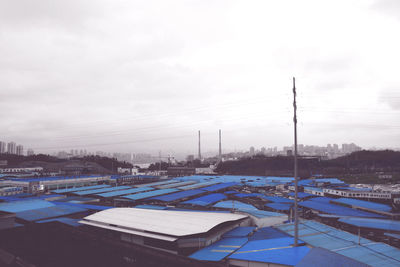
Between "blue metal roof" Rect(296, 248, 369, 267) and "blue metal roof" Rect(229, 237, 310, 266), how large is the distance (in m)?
0.22

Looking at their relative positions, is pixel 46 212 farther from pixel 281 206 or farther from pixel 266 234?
pixel 281 206

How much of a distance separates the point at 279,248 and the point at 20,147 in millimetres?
67453

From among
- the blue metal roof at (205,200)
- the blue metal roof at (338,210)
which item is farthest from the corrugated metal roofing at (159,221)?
the blue metal roof at (338,210)

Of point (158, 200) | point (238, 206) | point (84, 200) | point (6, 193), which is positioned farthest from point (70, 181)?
point (238, 206)

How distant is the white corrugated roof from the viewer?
5.31 m

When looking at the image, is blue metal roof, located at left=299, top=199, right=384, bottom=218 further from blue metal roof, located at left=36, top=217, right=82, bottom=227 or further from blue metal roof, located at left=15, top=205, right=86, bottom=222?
blue metal roof, located at left=15, top=205, right=86, bottom=222

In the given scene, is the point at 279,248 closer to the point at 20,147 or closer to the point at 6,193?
the point at 6,193

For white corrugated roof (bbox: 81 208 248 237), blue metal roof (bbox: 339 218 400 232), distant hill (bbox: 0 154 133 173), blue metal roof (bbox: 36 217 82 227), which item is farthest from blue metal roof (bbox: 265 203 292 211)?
distant hill (bbox: 0 154 133 173)

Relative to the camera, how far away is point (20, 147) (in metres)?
57.1

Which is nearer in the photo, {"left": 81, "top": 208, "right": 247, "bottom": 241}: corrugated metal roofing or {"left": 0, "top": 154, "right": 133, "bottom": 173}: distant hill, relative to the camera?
{"left": 81, "top": 208, "right": 247, "bottom": 241}: corrugated metal roofing

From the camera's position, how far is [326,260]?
3807mm

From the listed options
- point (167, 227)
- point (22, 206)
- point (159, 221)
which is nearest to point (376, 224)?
point (167, 227)

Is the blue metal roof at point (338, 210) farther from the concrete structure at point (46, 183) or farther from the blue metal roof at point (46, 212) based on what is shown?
the concrete structure at point (46, 183)

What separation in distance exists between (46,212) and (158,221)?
4062 millimetres
